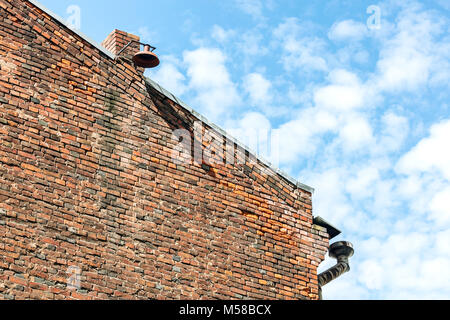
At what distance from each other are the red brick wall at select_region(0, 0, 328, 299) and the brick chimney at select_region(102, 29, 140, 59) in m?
0.37

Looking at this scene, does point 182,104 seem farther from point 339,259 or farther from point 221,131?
point 339,259

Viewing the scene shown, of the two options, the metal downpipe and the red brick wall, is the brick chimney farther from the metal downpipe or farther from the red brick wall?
the metal downpipe

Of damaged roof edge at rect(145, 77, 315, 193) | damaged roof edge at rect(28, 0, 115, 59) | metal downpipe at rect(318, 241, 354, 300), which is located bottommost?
metal downpipe at rect(318, 241, 354, 300)

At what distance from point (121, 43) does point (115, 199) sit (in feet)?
9.84

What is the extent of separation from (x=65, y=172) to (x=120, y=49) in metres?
2.73

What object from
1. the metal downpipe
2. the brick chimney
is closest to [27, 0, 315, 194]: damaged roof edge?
the brick chimney

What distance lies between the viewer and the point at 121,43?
494 inches

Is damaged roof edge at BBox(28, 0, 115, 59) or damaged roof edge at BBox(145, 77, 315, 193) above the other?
damaged roof edge at BBox(28, 0, 115, 59)

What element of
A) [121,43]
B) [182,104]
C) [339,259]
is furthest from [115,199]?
[339,259]

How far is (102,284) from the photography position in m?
10.3

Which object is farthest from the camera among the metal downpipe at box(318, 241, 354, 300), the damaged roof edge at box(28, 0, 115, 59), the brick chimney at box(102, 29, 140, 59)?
the metal downpipe at box(318, 241, 354, 300)

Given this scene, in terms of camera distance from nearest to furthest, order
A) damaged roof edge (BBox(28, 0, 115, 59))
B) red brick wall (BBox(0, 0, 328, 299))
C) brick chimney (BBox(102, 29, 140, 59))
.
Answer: red brick wall (BBox(0, 0, 328, 299)), damaged roof edge (BBox(28, 0, 115, 59)), brick chimney (BBox(102, 29, 140, 59))

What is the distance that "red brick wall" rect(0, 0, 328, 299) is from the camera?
10219 millimetres

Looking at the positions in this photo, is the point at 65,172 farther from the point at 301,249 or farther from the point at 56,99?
the point at 301,249
